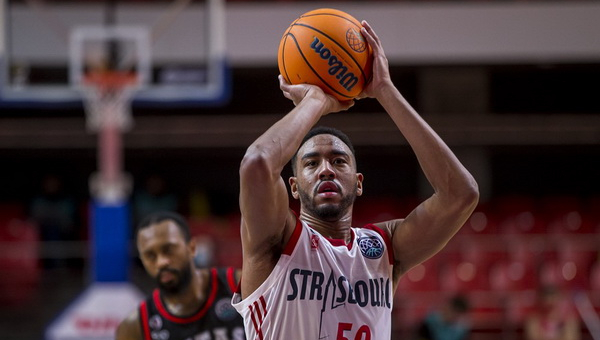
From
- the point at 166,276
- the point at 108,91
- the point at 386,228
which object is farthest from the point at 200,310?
the point at 108,91

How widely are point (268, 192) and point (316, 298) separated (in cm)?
41

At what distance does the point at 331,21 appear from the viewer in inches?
126

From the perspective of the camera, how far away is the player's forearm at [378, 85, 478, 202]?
116 inches

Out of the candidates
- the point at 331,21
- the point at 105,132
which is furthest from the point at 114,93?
the point at 331,21

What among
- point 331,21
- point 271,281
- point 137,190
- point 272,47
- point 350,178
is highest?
point 272,47

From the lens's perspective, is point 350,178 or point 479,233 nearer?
point 350,178

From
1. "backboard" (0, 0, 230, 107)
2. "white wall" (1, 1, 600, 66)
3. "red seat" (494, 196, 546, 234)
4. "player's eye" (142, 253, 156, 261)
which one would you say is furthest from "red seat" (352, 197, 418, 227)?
"player's eye" (142, 253, 156, 261)

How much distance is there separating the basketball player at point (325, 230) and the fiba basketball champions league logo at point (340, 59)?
0.18 ft

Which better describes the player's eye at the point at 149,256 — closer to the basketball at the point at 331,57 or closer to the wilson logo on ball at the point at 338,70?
the basketball at the point at 331,57

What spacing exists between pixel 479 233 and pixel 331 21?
9.49 meters

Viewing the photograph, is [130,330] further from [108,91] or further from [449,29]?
[449,29]

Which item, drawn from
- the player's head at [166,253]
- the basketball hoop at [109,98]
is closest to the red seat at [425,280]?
the basketball hoop at [109,98]

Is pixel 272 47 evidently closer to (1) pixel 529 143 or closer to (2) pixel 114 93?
(2) pixel 114 93

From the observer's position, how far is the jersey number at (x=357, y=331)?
280 centimetres
